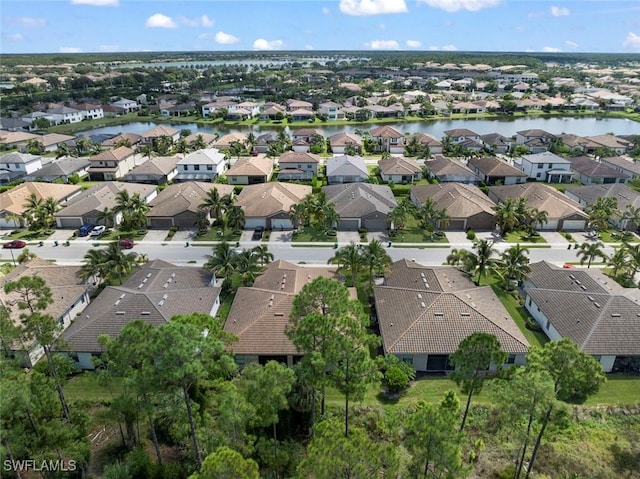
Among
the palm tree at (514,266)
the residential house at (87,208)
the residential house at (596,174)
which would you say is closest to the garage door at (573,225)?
the palm tree at (514,266)

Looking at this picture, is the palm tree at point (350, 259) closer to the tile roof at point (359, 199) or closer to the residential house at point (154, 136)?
the tile roof at point (359, 199)

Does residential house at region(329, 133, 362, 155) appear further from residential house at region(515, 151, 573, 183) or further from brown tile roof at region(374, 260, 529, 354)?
brown tile roof at region(374, 260, 529, 354)

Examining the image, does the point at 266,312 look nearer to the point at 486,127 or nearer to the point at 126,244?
the point at 126,244

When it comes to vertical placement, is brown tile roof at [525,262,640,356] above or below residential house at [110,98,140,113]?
below

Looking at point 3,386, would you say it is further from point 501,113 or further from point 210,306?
point 501,113

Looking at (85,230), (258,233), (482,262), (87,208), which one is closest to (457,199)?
(482,262)

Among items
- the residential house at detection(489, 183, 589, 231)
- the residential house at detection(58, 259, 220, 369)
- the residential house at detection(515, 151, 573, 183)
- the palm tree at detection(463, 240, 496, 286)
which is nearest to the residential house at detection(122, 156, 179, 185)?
the residential house at detection(58, 259, 220, 369)
